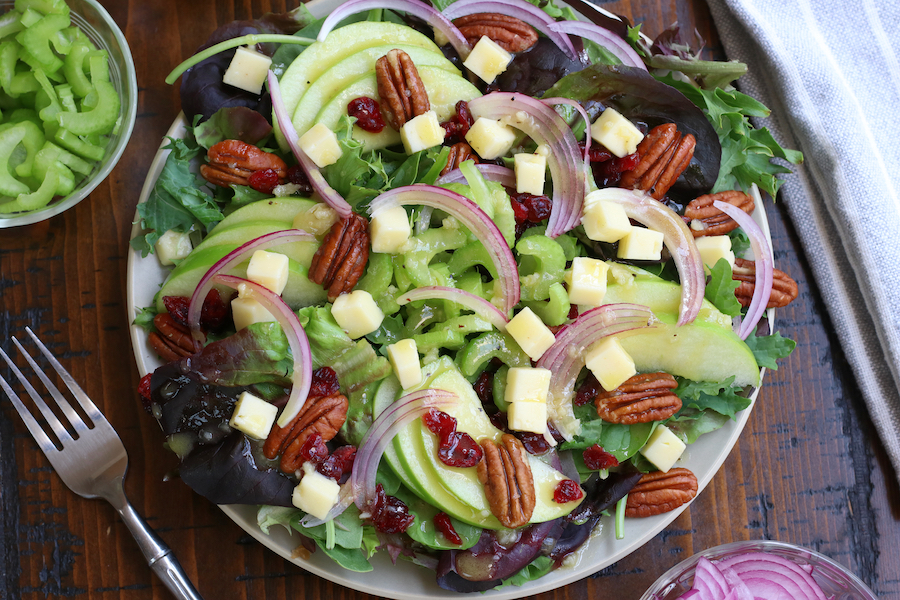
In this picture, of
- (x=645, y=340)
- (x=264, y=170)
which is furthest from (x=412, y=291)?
(x=645, y=340)

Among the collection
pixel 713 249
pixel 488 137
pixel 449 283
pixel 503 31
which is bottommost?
pixel 449 283

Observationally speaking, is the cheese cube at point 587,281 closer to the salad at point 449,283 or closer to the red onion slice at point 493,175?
the salad at point 449,283


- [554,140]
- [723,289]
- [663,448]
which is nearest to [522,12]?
[554,140]

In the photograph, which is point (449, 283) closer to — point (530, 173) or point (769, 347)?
point (530, 173)

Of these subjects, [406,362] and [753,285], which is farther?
[753,285]

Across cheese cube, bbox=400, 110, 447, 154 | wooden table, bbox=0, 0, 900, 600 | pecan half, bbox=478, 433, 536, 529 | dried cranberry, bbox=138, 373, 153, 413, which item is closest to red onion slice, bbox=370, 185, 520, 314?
cheese cube, bbox=400, 110, 447, 154

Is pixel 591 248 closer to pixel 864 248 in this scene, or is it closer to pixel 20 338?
pixel 864 248
